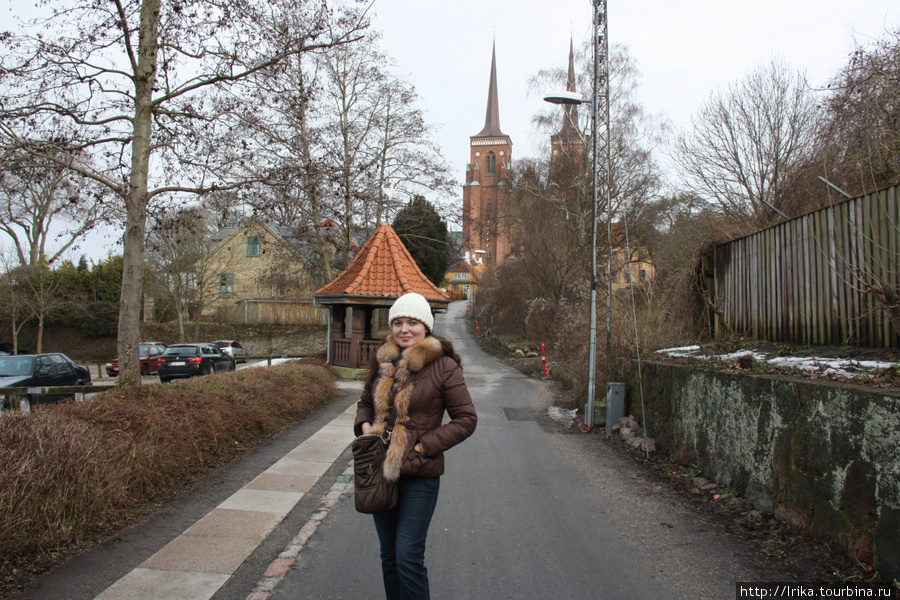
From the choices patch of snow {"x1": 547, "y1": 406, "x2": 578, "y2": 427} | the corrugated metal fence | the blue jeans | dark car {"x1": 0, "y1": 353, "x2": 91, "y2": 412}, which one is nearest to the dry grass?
the blue jeans

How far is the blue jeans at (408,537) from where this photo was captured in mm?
3203

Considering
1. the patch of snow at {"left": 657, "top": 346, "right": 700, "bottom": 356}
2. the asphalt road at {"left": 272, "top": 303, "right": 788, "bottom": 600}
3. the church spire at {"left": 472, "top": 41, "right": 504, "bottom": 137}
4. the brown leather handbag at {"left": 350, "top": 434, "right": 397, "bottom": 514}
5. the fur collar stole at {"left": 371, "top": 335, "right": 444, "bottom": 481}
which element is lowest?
the asphalt road at {"left": 272, "top": 303, "right": 788, "bottom": 600}

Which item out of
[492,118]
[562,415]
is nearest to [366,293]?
[562,415]

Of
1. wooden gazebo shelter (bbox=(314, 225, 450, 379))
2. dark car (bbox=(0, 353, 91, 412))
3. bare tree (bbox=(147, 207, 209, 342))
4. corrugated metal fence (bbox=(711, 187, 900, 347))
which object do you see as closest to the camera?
corrugated metal fence (bbox=(711, 187, 900, 347))

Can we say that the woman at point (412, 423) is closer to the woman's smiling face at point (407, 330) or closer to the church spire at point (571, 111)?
the woman's smiling face at point (407, 330)

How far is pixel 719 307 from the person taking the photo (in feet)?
35.7

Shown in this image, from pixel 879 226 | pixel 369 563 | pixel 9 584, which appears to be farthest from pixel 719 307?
pixel 9 584

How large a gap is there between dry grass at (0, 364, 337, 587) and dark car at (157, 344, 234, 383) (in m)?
16.2

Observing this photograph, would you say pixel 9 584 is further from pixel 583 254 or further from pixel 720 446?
pixel 583 254

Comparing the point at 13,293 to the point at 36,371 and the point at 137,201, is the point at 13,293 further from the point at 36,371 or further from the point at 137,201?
the point at 137,201

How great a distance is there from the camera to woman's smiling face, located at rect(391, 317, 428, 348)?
3613mm

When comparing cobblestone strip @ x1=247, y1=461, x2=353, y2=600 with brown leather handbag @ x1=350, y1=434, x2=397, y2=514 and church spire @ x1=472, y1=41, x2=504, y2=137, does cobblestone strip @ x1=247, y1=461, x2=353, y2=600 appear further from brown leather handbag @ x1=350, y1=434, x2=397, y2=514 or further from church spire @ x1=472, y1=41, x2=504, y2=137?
church spire @ x1=472, y1=41, x2=504, y2=137

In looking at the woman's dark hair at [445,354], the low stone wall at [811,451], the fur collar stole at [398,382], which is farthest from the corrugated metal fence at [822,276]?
the fur collar stole at [398,382]

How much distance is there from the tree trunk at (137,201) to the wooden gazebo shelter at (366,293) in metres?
10.7
